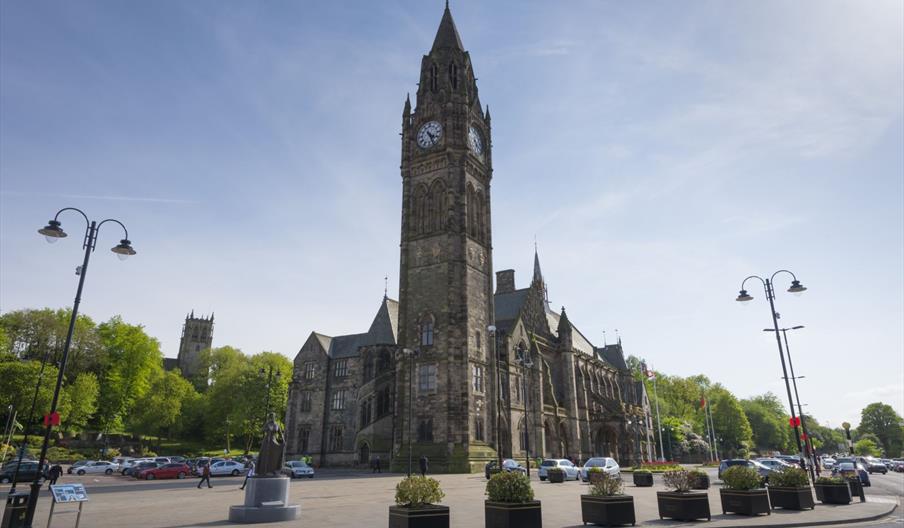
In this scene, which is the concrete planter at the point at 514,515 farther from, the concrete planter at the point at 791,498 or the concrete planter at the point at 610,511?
the concrete planter at the point at 791,498

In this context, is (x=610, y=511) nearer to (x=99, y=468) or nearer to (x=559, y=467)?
(x=559, y=467)

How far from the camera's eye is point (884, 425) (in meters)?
144

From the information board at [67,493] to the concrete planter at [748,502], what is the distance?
56.9 ft

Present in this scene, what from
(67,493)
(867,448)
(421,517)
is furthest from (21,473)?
(867,448)

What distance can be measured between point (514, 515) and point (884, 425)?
17628 cm

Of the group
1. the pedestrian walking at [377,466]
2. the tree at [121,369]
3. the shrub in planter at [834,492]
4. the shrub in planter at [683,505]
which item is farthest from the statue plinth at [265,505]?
the tree at [121,369]

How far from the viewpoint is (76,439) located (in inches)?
2876

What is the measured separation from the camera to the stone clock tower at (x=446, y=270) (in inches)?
1698

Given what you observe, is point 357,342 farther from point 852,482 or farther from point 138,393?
point 852,482

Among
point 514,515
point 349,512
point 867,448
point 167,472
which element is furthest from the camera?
point 867,448

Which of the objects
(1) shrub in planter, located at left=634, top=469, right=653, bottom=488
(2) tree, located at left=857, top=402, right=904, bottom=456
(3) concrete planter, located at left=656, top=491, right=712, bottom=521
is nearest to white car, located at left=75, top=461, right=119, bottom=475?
(1) shrub in planter, located at left=634, top=469, right=653, bottom=488

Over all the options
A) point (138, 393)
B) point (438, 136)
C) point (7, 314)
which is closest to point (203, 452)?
point (138, 393)

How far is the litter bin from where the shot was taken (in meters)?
12.0

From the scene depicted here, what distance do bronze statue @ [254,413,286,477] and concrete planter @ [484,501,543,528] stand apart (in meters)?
7.07
